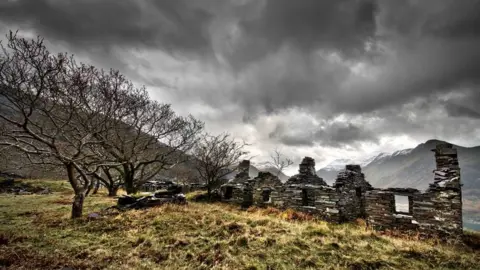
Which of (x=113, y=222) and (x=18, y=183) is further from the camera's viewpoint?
(x=18, y=183)

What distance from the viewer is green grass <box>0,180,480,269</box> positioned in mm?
7219

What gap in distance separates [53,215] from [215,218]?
9.32m

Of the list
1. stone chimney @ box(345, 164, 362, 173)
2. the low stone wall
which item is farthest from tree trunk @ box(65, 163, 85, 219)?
stone chimney @ box(345, 164, 362, 173)

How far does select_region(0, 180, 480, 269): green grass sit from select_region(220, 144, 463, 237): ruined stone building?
158cm

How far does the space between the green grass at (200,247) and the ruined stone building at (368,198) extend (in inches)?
62.1

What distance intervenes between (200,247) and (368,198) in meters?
11.2

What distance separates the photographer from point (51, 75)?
12.2 meters

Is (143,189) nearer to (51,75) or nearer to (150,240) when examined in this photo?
(51,75)

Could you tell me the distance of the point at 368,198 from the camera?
14.2m

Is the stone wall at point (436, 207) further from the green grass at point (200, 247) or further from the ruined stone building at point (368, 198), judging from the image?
the green grass at point (200, 247)

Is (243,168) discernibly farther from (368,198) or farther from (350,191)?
(368,198)

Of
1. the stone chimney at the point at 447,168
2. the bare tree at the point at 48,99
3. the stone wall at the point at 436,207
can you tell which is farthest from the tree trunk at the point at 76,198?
the stone chimney at the point at 447,168

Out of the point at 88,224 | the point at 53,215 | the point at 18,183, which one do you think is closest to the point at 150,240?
the point at 88,224

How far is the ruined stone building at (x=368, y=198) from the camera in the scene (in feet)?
36.6
